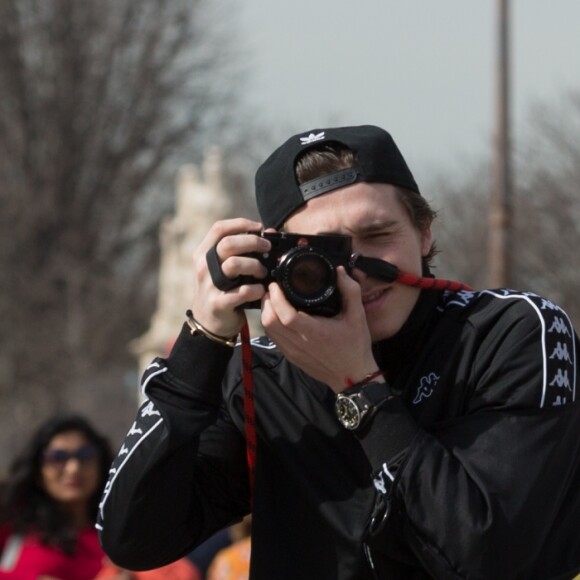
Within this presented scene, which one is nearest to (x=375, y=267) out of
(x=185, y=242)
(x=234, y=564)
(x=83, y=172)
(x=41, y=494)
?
(x=234, y=564)

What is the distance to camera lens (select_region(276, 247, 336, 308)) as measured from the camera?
2756mm

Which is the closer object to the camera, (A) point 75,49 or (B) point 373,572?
(B) point 373,572

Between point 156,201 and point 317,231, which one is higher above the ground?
point 317,231

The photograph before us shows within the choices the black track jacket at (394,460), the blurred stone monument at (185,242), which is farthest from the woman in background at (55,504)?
the blurred stone monument at (185,242)

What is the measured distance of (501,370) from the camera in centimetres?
281

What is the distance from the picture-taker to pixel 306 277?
9.14 feet

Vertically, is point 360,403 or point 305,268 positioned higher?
point 305,268

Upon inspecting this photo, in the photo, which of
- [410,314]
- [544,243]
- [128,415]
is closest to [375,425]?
[410,314]

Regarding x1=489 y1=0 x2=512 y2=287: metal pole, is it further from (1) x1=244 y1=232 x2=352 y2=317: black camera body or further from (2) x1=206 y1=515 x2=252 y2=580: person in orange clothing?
(1) x1=244 y1=232 x2=352 y2=317: black camera body

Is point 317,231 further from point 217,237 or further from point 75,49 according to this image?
point 75,49

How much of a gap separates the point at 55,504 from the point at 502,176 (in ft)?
21.1

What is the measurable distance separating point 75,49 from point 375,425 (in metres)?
28.5

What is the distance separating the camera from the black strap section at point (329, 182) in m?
2.88

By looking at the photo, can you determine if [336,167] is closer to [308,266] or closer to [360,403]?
[308,266]
